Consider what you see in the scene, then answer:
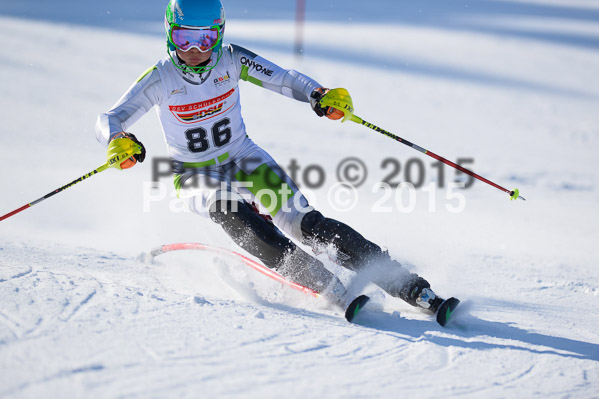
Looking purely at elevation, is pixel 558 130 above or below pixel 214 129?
above

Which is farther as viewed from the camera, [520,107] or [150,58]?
[150,58]

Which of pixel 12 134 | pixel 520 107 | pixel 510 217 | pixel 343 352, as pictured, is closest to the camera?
pixel 343 352

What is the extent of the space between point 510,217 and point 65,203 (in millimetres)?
4236

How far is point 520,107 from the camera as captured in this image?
32.6 ft

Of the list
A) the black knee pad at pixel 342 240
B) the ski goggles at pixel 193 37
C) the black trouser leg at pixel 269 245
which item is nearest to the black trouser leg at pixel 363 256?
the black knee pad at pixel 342 240

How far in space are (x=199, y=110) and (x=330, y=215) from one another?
230 cm

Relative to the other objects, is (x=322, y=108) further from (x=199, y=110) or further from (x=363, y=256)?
(x=363, y=256)

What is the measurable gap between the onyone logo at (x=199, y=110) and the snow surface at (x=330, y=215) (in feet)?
3.05

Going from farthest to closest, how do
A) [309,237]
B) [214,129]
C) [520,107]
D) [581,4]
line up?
1. [581,4]
2. [520,107]
3. [214,129]
4. [309,237]

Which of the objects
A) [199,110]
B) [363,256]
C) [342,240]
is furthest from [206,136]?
[363,256]

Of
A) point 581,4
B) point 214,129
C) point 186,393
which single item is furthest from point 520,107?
point 581,4

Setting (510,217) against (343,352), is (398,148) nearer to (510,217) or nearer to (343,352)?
(510,217)

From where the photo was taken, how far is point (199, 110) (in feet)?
11.4

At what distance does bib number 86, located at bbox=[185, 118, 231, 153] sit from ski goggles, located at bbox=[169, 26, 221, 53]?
474mm
